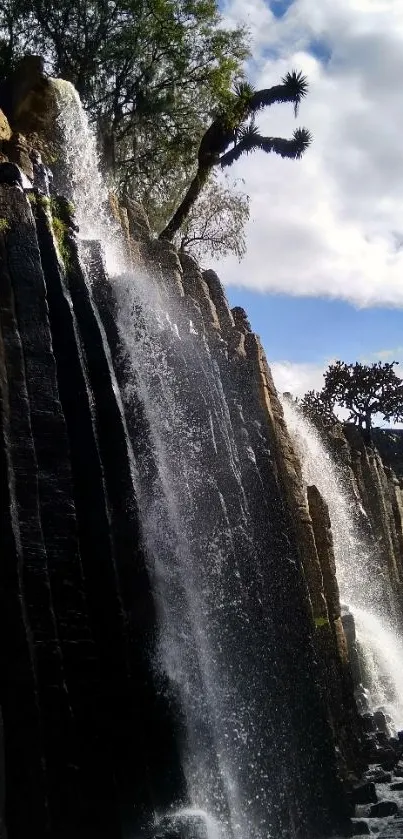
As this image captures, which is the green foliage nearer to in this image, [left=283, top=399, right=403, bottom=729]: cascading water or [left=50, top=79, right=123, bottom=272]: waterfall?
[left=50, top=79, right=123, bottom=272]: waterfall

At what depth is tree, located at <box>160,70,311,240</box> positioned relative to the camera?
21.8 meters

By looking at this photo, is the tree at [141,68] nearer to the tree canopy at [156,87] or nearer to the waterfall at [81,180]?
the tree canopy at [156,87]

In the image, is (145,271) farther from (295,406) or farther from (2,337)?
(295,406)

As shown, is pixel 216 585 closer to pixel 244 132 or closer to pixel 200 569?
pixel 200 569

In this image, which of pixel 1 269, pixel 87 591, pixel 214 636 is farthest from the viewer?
pixel 214 636

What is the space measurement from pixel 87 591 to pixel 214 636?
2090 millimetres

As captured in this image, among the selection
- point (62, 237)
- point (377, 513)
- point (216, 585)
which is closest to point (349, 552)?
point (377, 513)

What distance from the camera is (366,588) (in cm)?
1691

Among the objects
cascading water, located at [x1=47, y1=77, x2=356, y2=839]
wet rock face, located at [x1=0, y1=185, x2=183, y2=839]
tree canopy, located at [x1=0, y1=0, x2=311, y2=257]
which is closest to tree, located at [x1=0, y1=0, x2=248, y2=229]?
tree canopy, located at [x1=0, y1=0, x2=311, y2=257]

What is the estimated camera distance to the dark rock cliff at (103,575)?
5078mm

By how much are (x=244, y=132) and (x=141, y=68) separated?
127 inches

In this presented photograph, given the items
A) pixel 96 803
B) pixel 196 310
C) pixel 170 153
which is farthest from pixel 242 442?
pixel 170 153

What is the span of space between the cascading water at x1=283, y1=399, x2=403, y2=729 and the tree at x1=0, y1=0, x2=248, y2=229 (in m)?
8.50

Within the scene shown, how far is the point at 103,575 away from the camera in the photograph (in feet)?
19.3
